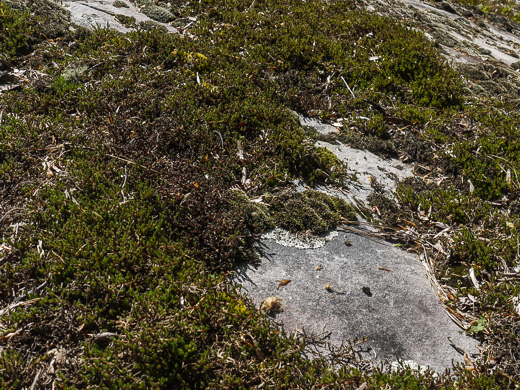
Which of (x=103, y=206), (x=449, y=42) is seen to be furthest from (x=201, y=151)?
(x=449, y=42)

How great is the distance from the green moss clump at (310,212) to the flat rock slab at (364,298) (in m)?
0.32

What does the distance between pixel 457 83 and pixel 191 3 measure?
7.36 m

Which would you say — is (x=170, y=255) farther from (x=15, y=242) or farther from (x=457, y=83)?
(x=457, y=83)

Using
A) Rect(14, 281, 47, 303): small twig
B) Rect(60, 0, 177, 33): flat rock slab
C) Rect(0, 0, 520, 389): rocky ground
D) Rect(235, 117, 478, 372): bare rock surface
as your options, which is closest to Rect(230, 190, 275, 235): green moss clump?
Rect(0, 0, 520, 389): rocky ground

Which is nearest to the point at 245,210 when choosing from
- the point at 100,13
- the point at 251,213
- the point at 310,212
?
the point at 251,213

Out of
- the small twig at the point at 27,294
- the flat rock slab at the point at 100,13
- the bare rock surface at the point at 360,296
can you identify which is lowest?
the small twig at the point at 27,294

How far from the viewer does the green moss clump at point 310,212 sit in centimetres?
528

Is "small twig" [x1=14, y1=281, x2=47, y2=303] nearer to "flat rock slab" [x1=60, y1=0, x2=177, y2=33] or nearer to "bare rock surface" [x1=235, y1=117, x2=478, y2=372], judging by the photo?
"bare rock surface" [x1=235, y1=117, x2=478, y2=372]

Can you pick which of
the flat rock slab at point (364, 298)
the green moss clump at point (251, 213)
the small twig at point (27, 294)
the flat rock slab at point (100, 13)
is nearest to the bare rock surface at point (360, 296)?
the flat rock slab at point (364, 298)

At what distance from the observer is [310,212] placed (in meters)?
5.37

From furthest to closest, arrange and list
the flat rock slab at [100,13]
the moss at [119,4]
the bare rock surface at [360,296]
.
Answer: the moss at [119,4]
the flat rock slab at [100,13]
the bare rock surface at [360,296]

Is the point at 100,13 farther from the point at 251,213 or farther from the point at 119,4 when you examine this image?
the point at 251,213

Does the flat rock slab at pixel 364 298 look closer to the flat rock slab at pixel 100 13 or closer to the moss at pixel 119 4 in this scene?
the flat rock slab at pixel 100 13

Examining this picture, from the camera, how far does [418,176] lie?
670cm
